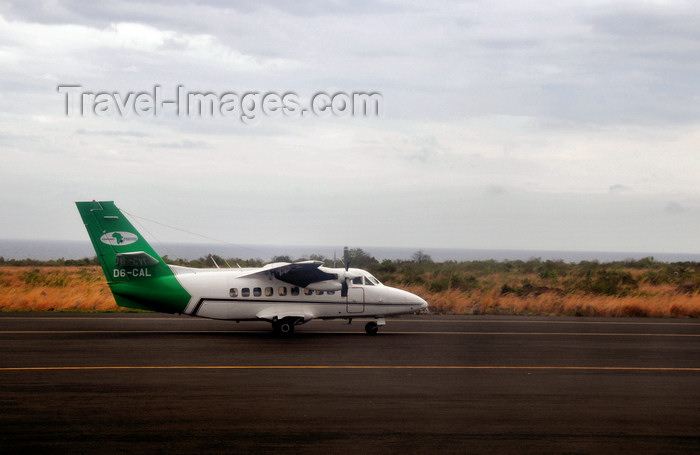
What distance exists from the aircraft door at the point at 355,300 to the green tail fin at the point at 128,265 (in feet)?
16.3

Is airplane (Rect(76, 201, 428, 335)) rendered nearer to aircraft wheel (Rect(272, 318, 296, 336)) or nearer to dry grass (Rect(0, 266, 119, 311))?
aircraft wheel (Rect(272, 318, 296, 336))

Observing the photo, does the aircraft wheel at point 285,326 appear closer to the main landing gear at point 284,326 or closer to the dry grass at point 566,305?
the main landing gear at point 284,326

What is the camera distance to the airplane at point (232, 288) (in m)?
21.2

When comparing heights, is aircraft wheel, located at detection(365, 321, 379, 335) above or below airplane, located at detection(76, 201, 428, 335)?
below

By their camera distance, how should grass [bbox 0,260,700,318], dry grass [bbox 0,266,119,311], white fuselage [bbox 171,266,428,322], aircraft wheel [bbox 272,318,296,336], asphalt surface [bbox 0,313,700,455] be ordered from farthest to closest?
grass [bbox 0,260,700,318] → dry grass [bbox 0,266,119,311] → aircraft wheel [bbox 272,318,296,336] → white fuselage [bbox 171,266,428,322] → asphalt surface [bbox 0,313,700,455]

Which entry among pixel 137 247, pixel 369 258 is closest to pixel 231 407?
pixel 137 247

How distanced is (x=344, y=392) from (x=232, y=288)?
363 inches

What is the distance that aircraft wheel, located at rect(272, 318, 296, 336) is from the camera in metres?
21.7

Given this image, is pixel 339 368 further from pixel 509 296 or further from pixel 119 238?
pixel 509 296

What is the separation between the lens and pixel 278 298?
2177cm

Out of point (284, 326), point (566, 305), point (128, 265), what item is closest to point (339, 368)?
point (284, 326)

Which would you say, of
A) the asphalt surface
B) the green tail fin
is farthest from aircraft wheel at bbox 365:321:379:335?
the green tail fin

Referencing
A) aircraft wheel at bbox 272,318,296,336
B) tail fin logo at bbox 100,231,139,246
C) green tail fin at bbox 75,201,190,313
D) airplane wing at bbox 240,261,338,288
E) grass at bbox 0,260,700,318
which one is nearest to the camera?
green tail fin at bbox 75,201,190,313

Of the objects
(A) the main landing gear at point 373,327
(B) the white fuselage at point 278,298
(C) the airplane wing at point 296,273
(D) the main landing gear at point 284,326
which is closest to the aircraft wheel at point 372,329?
(A) the main landing gear at point 373,327
